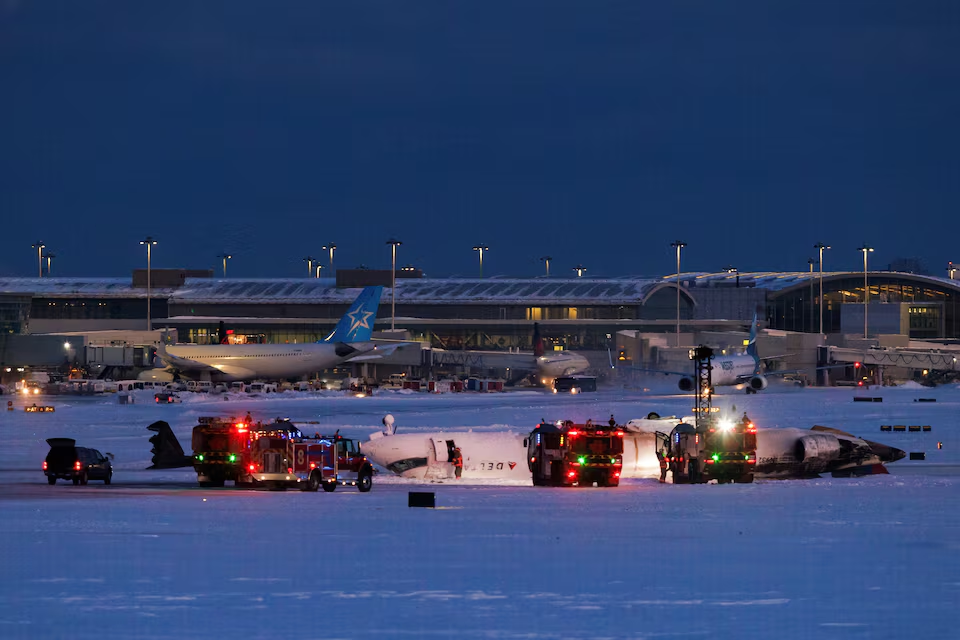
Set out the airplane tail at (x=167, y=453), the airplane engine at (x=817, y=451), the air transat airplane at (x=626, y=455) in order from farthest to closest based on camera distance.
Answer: the airplane tail at (x=167, y=453), the airplane engine at (x=817, y=451), the air transat airplane at (x=626, y=455)

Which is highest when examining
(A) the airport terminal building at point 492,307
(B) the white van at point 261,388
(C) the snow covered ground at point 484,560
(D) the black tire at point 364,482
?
(A) the airport terminal building at point 492,307

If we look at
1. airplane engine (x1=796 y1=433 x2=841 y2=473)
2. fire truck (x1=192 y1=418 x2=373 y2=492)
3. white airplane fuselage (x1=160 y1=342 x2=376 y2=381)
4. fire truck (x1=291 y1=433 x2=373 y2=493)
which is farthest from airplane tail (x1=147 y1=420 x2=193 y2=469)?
white airplane fuselage (x1=160 y1=342 x2=376 y2=381)

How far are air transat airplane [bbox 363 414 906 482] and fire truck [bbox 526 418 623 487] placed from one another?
3588mm

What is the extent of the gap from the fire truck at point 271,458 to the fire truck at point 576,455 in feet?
20.8

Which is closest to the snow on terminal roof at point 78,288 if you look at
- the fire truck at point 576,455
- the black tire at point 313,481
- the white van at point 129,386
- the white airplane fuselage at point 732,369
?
the white van at point 129,386

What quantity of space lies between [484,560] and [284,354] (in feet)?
319

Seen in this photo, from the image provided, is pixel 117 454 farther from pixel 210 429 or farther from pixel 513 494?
pixel 513 494

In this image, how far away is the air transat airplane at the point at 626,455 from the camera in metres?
50.1

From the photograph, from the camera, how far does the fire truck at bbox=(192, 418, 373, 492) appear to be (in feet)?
140

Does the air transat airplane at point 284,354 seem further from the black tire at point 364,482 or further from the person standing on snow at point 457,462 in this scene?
the black tire at point 364,482

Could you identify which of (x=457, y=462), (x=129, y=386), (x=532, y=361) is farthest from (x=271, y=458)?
(x=532, y=361)

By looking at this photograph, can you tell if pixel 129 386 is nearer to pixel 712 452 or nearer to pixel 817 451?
pixel 817 451

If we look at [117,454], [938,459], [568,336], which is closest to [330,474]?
[117,454]

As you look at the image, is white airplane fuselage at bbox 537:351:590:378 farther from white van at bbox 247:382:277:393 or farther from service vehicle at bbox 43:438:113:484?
service vehicle at bbox 43:438:113:484
